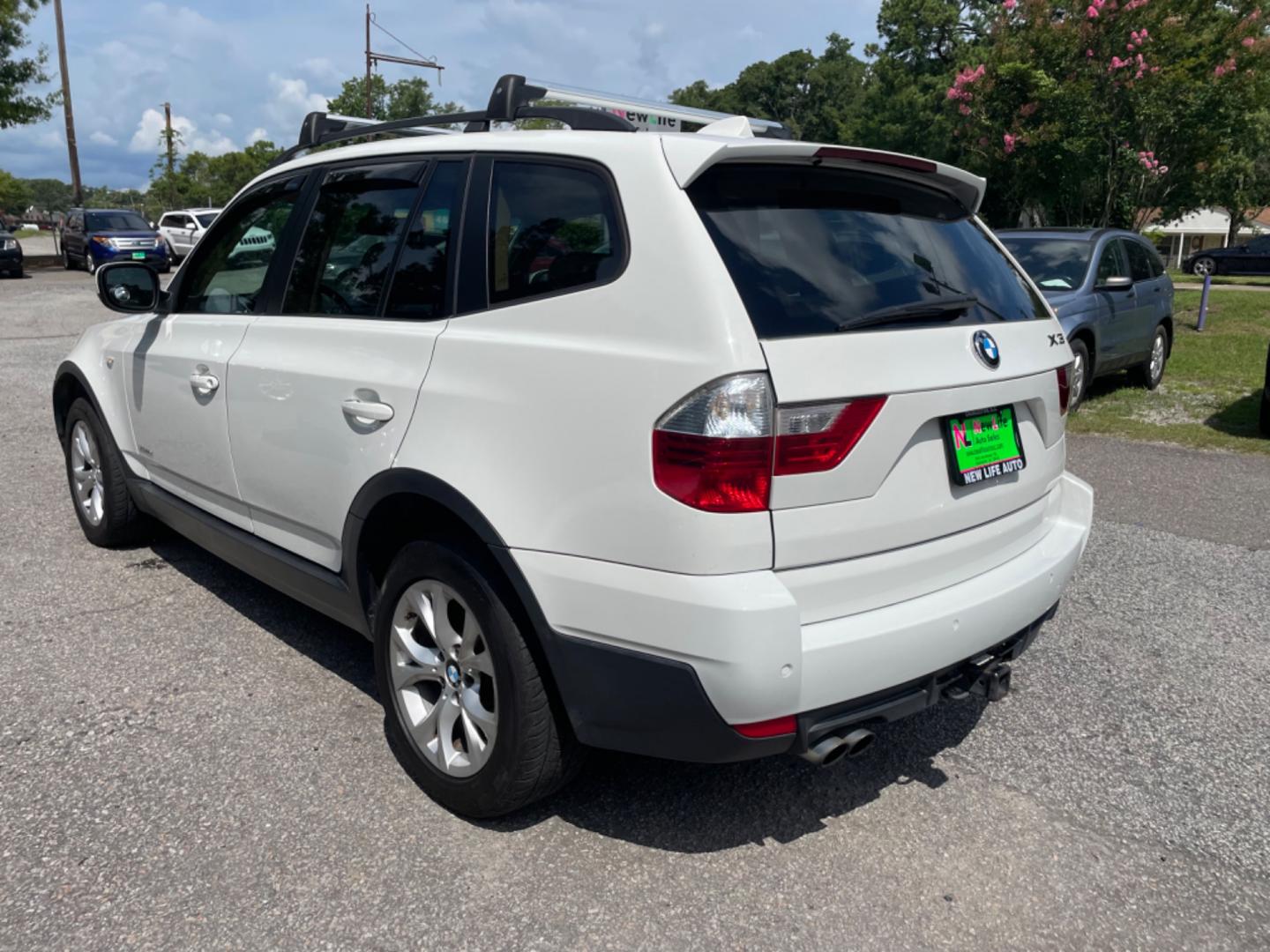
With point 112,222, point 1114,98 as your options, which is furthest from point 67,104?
point 1114,98

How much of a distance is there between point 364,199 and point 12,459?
5221 millimetres

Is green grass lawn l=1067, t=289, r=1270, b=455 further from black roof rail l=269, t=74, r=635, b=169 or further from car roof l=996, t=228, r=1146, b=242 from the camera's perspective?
black roof rail l=269, t=74, r=635, b=169

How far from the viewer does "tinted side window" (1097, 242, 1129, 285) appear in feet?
32.0

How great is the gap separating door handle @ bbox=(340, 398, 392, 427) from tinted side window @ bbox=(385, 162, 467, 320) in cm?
28

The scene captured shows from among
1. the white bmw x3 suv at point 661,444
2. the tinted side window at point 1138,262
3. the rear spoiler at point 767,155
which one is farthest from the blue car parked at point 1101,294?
the rear spoiler at point 767,155

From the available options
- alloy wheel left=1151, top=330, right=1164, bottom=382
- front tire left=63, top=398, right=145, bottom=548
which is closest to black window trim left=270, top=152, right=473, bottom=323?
front tire left=63, top=398, right=145, bottom=548

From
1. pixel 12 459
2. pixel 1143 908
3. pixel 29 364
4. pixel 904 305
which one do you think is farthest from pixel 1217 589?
pixel 29 364

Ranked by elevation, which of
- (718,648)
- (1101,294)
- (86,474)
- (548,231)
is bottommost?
(86,474)

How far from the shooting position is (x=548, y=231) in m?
2.68

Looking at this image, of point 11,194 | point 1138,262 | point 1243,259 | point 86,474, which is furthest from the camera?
point 11,194

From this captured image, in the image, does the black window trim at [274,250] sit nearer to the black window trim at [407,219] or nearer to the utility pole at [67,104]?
the black window trim at [407,219]

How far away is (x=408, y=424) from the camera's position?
9.23 ft

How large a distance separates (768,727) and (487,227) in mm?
1545

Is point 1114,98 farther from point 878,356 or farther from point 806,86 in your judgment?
point 806,86
